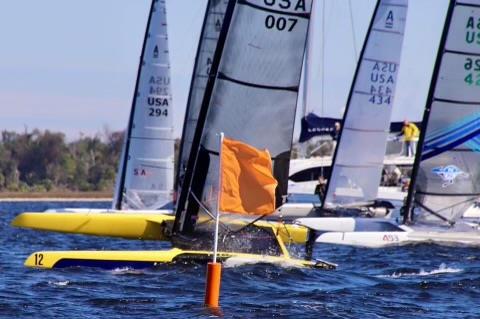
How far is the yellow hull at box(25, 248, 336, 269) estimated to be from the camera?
1794cm

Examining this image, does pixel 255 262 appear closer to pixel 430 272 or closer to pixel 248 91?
pixel 248 91

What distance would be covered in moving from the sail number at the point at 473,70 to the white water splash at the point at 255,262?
922 cm

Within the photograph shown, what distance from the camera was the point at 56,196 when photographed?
7750 cm

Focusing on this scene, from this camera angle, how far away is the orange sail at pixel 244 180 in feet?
53.5

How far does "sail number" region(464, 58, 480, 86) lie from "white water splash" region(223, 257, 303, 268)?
922cm

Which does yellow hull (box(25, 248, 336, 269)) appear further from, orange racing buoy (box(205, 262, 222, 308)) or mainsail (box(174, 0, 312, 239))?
orange racing buoy (box(205, 262, 222, 308))

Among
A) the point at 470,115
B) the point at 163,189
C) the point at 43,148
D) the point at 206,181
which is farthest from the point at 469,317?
the point at 43,148

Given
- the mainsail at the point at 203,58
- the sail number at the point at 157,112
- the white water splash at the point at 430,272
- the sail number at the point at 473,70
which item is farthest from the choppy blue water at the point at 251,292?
the sail number at the point at 157,112

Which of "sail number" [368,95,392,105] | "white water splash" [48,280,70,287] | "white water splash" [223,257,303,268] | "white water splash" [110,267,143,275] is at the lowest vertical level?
"white water splash" [48,280,70,287]

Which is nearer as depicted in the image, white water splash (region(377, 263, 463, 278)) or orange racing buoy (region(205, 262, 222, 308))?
orange racing buoy (region(205, 262, 222, 308))

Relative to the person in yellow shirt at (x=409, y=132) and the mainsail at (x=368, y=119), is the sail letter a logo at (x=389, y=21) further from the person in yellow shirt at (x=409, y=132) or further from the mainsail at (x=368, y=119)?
the person in yellow shirt at (x=409, y=132)

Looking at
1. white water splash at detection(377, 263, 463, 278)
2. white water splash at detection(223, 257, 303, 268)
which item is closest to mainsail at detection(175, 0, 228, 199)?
white water splash at detection(377, 263, 463, 278)

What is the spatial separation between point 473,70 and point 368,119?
14.7ft

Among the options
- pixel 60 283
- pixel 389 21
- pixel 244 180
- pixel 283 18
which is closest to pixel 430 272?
pixel 283 18
